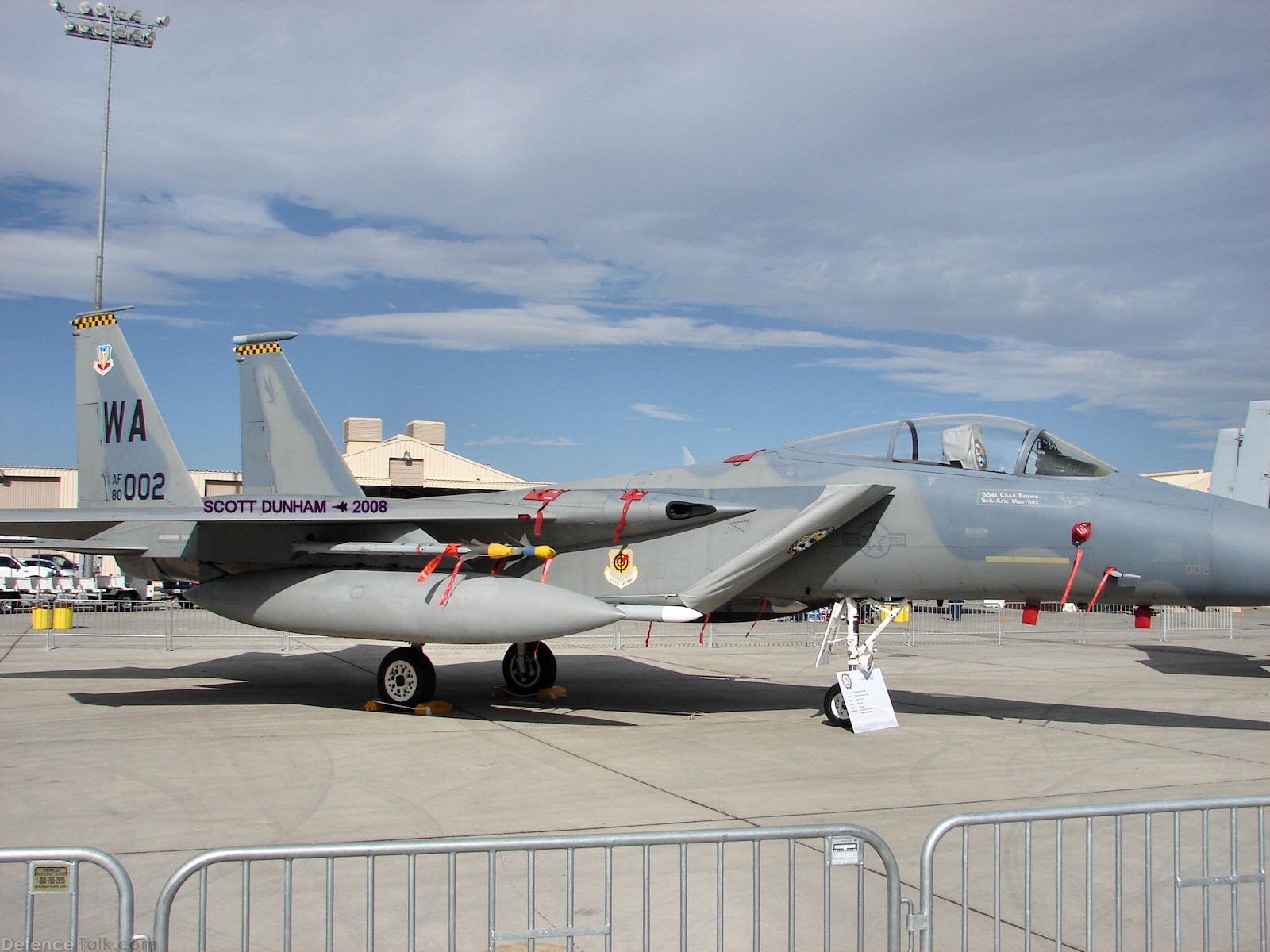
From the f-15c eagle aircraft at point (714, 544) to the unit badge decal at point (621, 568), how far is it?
0.06ft

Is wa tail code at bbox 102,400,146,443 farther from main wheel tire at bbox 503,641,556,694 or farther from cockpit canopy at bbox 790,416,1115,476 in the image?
cockpit canopy at bbox 790,416,1115,476

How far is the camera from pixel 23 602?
26109 millimetres

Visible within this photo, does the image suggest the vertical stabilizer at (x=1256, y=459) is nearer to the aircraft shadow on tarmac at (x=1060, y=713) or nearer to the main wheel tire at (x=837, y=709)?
the aircraft shadow on tarmac at (x=1060, y=713)

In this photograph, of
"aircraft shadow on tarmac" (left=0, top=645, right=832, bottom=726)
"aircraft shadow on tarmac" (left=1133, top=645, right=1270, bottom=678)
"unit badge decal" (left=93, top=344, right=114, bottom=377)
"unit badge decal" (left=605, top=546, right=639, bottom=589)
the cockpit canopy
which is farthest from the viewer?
"aircraft shadow on tarmac" (left=1133, top=645, right=1270, bottom=678)

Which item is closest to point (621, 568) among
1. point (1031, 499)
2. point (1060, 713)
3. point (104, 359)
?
point (1031, 499)

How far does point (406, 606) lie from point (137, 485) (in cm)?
491

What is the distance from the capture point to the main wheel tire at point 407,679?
34.0 ft

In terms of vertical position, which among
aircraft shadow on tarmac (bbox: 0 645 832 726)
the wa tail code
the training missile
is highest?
the wa tail code

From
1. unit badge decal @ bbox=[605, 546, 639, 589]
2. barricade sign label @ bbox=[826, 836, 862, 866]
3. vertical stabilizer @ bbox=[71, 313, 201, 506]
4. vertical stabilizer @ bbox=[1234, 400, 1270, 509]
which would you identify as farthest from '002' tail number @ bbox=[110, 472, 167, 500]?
vertical stabilizer @ bbox=[1234, 400, 1270, 509]

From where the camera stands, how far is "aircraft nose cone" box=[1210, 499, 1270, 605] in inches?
314

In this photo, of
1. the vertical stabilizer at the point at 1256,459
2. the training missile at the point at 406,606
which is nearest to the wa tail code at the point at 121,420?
the training missile at the point at 406,606

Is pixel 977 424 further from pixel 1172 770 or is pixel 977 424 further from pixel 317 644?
pixel 317 644

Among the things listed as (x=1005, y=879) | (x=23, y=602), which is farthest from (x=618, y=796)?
(x=23, y=602)

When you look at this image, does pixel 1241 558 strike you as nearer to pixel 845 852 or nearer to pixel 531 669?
pixel 845 852
